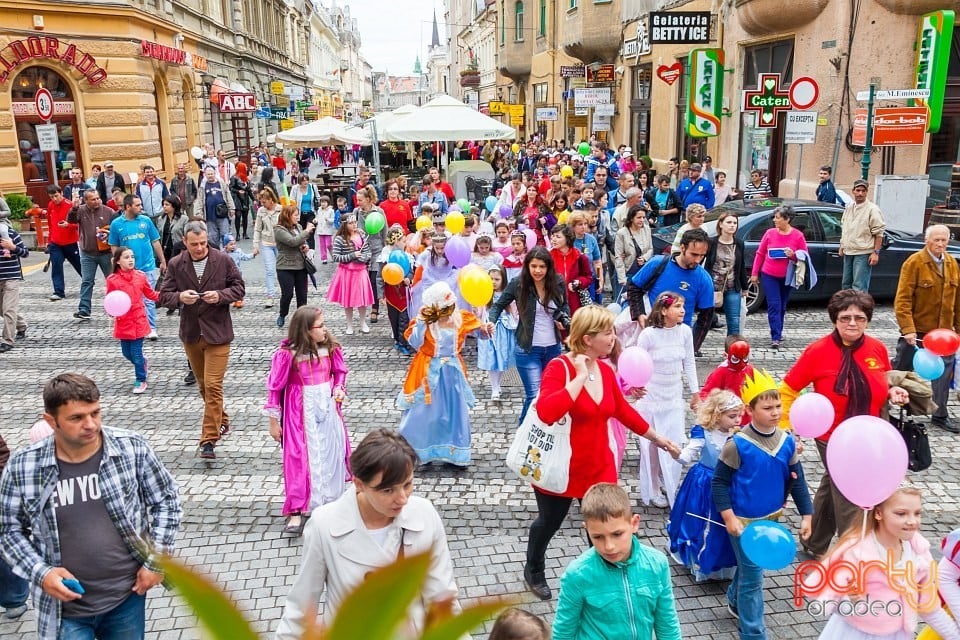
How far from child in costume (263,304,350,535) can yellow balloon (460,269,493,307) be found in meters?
2.04

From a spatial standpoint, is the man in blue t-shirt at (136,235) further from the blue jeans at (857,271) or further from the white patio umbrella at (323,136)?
the white patio umbrella at (323,136)

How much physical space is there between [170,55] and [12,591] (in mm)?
22543

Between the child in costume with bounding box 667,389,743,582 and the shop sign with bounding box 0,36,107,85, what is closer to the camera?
the child in costume with bounding box 667,389,743,582

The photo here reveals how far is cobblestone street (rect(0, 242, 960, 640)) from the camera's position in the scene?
15.5ft

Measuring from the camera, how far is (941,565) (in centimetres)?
332

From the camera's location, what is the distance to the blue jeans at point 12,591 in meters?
4.50

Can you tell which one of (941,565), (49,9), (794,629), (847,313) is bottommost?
(794,629)

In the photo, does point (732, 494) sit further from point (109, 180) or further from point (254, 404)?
point (109, 180)

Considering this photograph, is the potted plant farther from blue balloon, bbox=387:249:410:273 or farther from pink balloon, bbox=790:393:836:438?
pink balloon, bbox=790:393:836:438

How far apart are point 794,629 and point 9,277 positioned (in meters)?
9.42

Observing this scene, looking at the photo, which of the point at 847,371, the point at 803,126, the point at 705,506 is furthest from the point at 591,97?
the point at 705,506

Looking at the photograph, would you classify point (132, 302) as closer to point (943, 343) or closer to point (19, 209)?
point (943, 343)

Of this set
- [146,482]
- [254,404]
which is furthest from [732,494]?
[254,404]

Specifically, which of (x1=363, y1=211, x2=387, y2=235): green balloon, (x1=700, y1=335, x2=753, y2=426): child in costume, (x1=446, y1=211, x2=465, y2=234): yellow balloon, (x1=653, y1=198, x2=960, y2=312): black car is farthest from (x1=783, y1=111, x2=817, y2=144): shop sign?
(x1=700, y1=335, x2=753, y2=426): child in costume
